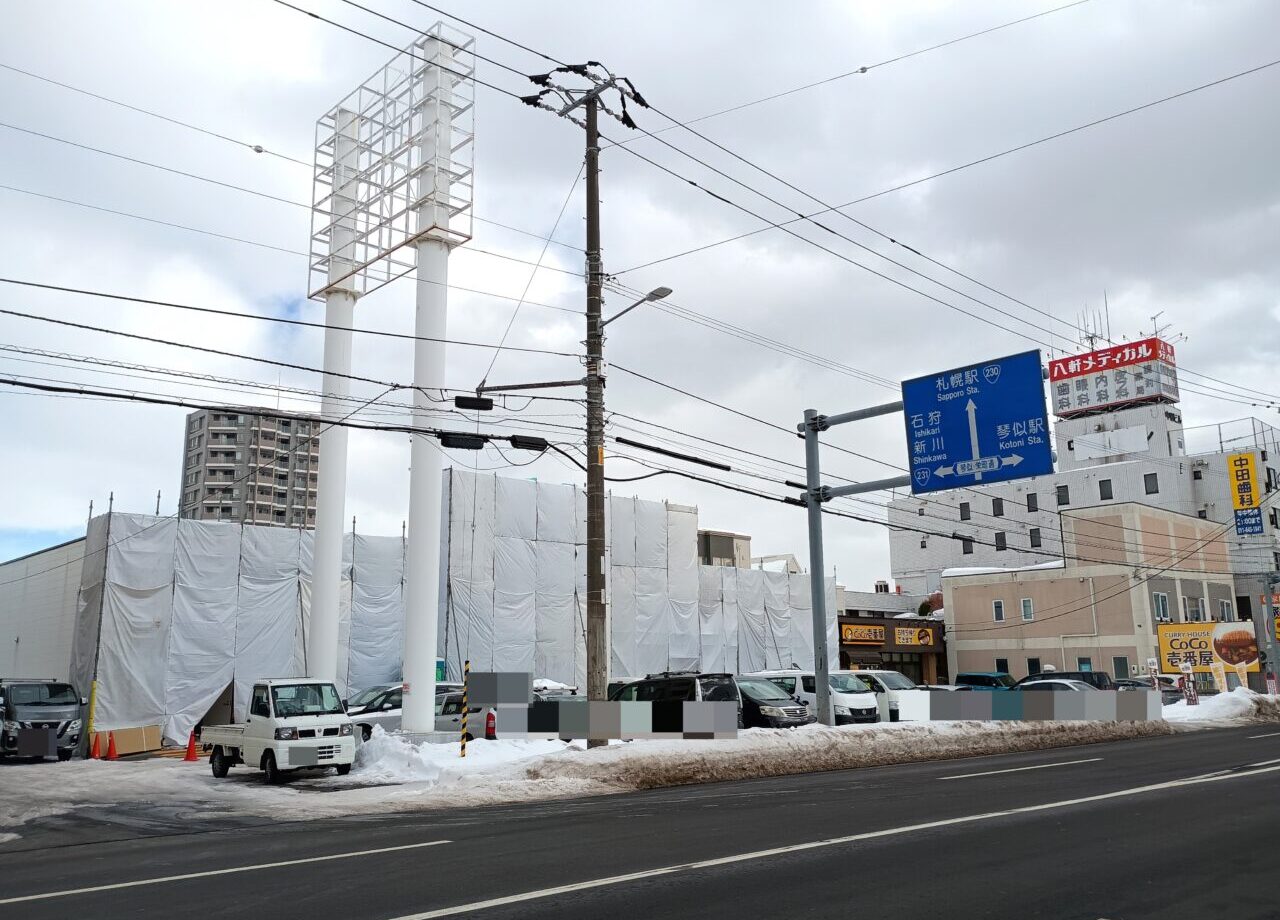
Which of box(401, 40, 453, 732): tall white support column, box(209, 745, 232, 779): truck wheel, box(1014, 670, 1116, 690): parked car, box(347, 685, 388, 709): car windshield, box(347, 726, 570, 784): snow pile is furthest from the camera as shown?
box(1014, 670, 1116, 690): parked car

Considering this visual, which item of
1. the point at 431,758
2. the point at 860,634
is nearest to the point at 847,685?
the point at 431,758

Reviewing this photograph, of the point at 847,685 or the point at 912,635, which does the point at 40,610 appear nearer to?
the point at 847,685

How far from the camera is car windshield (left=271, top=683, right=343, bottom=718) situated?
18.8 m

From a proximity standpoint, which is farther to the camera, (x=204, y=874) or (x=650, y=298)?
(x=650, y=298)

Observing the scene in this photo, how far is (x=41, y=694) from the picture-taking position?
993 inches

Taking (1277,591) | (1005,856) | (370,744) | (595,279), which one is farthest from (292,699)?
(1277,591)

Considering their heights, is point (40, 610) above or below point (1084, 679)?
above

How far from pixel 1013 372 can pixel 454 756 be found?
44.3ft

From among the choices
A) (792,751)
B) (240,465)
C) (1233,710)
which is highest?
(240,465)

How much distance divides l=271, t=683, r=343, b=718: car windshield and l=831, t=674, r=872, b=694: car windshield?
13278 millimetres

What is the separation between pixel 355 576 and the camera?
3475 centimetres

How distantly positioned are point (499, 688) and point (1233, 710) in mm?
25661

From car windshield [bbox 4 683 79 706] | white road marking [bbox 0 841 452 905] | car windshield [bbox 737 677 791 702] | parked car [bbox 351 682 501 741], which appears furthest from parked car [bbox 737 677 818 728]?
car windshield [bbox 4 683 79 706]

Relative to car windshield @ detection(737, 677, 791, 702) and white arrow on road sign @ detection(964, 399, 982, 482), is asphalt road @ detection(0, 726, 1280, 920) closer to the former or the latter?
white arrow on road sign @ detection(964, 399, 982, 482)
